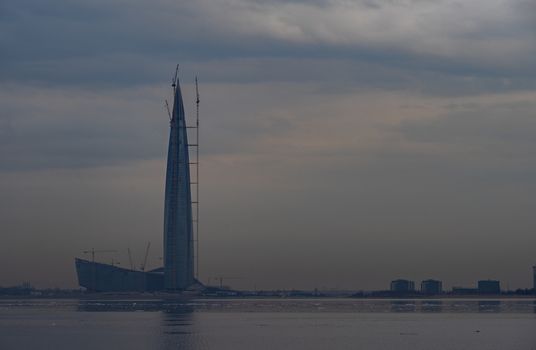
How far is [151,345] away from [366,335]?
49.3 ft

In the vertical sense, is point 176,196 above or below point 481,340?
above

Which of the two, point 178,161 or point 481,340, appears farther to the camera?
point 178,161

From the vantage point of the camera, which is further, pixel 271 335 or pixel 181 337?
pixel 271 335

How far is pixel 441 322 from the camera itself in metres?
84.8

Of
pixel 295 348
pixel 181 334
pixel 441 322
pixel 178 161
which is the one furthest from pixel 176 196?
pixel 295 348

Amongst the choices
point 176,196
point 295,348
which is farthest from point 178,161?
point 295,348

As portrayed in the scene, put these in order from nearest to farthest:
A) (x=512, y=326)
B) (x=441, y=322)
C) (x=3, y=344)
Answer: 1. (x=3, y=344)
2. (x=512, y=326)
3. (x=441, y=322)

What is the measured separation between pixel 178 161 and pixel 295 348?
145 metres

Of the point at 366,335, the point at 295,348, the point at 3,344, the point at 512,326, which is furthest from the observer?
the point at 512,326

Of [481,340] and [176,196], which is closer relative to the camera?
[481,340]

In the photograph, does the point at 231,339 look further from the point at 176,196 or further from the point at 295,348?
the point at 176,196

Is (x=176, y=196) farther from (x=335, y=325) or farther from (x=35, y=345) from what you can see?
(x=35, y=345)

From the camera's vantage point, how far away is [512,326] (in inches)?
3059

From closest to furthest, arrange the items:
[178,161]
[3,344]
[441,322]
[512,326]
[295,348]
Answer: [295,348] → [3,344] → [512,326] → [441,322] → [178,161]
